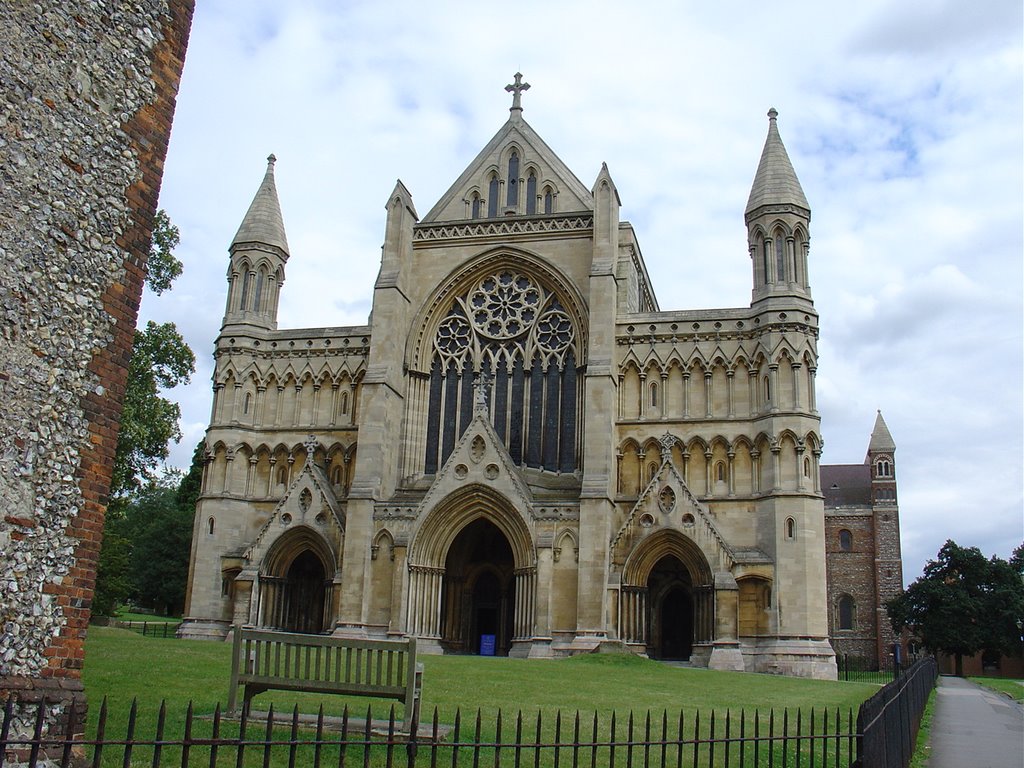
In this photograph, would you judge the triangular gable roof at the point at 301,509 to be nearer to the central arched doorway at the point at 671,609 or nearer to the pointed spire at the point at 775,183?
the central arched doorway at the point at 671,609

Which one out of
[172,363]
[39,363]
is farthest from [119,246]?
[172,363]

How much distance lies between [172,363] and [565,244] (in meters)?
14.4

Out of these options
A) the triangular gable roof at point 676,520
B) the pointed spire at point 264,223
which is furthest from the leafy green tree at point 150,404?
the triangular gable roof at point 676,520

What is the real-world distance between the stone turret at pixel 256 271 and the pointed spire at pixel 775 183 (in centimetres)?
1843

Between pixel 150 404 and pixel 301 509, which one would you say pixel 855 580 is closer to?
pixel 301 509

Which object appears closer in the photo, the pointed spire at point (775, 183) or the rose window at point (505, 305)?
the pointed spire at point (775, 183)

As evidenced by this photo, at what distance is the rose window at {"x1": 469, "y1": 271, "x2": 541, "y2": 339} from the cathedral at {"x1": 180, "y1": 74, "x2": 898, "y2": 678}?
8 centimetres

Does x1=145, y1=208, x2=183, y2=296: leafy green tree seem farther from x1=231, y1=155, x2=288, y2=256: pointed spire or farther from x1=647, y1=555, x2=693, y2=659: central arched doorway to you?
x1=647, y1=555, x2=693, y2=659: central arched doorway

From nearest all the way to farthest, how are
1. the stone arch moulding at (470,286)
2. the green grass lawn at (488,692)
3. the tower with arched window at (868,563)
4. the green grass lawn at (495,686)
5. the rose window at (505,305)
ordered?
1. the green grass lawn at (488,692)
2. the green grass lawn at (495,686)
3. the stone arch moulding at (470,286)
4. the rose window at (505,305)
5. the tower with arched window at (868,563)

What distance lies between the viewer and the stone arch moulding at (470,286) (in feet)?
119

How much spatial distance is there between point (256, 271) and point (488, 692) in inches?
1047

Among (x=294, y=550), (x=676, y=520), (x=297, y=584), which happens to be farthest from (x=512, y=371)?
(x=297, y=584)

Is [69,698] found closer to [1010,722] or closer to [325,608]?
[1010,722]

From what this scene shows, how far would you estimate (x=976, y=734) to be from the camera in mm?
15383
